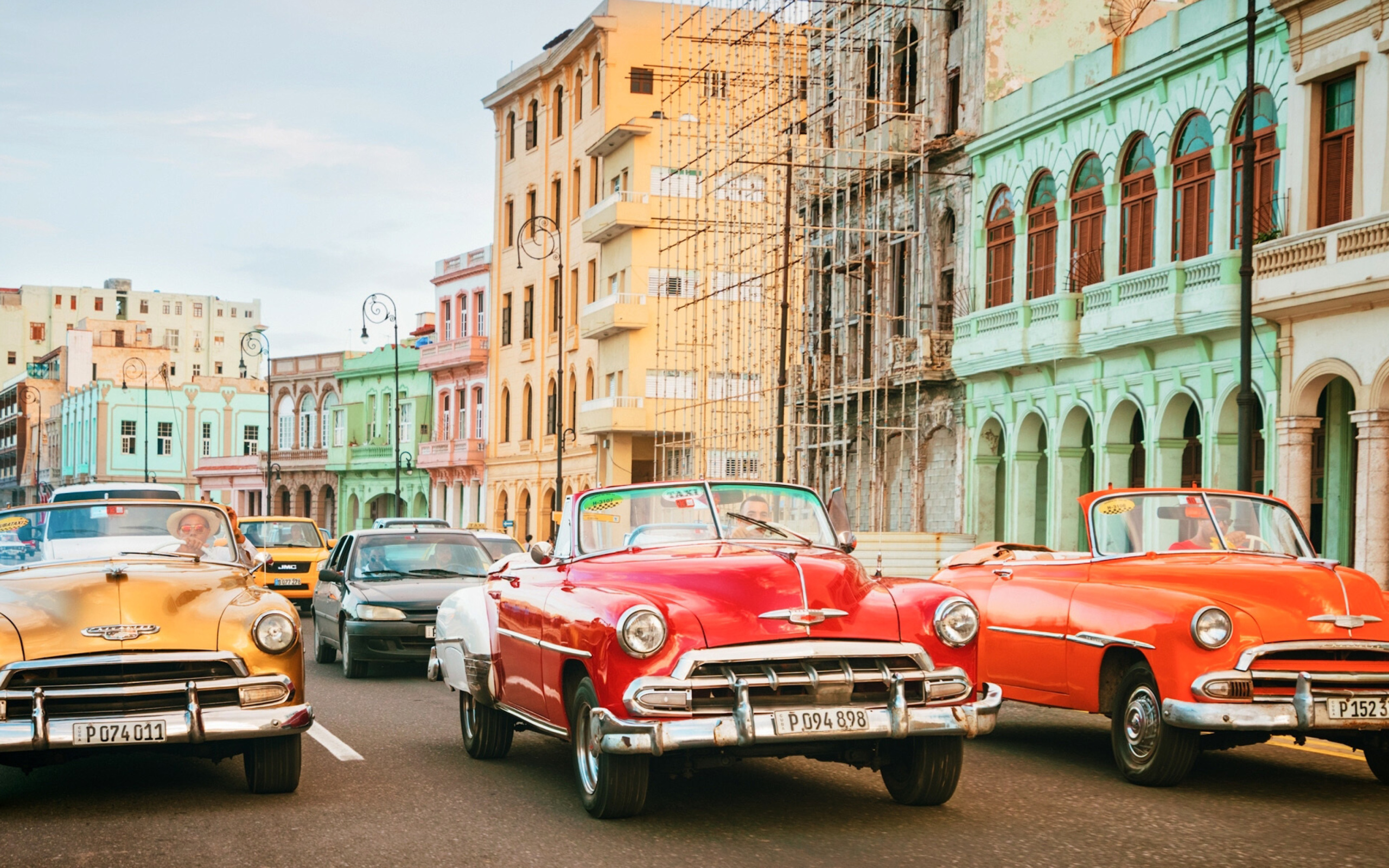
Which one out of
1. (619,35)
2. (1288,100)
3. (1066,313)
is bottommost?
Answer: (1066,313)

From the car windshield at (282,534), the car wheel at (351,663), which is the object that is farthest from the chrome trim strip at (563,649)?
the car windshield at (282,534)

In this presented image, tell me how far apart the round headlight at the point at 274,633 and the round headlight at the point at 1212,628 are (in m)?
4.70

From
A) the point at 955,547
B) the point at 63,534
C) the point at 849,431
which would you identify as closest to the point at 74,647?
the point at 63,534

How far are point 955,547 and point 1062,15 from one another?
11.7 metres

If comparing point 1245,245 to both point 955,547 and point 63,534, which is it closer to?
point 955,547

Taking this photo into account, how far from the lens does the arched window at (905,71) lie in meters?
38.0

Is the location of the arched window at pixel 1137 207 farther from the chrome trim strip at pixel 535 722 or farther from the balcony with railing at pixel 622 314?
the balcony with railing at pixel 622 314

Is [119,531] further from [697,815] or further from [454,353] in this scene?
[454,353]

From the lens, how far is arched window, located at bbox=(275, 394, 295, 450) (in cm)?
8831

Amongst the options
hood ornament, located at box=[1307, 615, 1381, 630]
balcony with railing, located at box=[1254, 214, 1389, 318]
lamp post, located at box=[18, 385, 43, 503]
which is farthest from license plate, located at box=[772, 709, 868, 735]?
lamp post, located at box=[18, 385, 43, 503]

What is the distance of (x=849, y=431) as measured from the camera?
132 ft

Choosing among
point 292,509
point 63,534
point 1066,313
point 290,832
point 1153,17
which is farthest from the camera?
point 292,509

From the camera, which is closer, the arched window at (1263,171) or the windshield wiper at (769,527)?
the windshield wiper at (769,527)

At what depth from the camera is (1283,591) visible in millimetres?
9266
